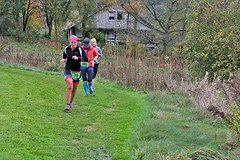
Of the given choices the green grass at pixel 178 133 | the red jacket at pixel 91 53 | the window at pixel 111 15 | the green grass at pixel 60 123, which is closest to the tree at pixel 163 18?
the window at pixel 111 15

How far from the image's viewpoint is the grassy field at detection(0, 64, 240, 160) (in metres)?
6.36

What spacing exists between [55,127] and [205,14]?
30.3 feet

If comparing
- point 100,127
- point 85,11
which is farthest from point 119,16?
point 100,127

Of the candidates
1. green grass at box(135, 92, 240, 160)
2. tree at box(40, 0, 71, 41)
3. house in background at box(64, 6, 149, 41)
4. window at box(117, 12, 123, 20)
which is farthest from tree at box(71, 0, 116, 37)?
green grass at box(135, 92, 240, 160)

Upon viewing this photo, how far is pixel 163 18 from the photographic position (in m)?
36.5

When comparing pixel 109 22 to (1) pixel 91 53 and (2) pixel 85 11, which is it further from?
(1) pixel 91 53

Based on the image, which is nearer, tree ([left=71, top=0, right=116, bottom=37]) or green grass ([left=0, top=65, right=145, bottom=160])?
green grass ([left=0, top=65, right=145, bottom=160])

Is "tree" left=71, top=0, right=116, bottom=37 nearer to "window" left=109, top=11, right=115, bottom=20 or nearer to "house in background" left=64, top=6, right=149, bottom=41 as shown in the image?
"house in background" left=64, top=6, right=149, bottom=41

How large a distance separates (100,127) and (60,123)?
77 cm

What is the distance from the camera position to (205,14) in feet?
50.3

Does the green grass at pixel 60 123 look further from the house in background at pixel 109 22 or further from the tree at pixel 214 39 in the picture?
the house in background at pixel 109 22

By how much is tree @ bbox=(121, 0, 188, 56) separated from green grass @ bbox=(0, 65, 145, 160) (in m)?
22.4

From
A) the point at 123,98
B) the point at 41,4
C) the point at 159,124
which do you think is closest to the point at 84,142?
the point at 159,124

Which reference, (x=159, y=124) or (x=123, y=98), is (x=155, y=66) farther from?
(x=159, y=124)
